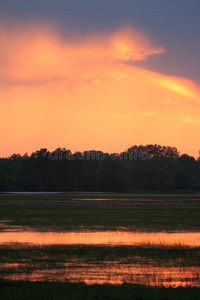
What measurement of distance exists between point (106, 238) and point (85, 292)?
15013 mm

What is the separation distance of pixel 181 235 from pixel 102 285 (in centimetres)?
1668

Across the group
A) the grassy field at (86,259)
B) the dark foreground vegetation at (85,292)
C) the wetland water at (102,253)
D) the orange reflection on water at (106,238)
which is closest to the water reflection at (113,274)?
the wetland water at (102,253)

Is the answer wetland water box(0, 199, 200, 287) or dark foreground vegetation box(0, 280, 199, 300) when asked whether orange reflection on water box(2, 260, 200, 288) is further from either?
dark foreground vegetation box(0, 280, 199, 300)

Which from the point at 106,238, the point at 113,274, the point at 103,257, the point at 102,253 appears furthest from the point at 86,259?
the point at 106,238

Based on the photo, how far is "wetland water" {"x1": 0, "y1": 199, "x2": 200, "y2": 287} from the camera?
18219 mm

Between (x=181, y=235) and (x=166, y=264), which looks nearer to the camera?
(x=166, y=264)

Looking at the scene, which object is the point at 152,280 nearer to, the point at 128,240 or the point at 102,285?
the point at 102,285

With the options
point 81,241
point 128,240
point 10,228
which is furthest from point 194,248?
point 10,228

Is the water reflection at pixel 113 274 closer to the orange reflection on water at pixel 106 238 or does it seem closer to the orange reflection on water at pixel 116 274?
the orange reflection on water at pixel 116 274

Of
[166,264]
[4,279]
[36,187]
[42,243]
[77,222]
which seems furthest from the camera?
[36,187]

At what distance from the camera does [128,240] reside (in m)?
29.2

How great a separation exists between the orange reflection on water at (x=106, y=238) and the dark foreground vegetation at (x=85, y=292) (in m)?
11.3

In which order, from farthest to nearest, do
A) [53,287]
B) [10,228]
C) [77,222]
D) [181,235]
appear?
[77,222] < [10,228] < [181,235] < [53,287]

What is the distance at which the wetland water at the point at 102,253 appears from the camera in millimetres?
18219
